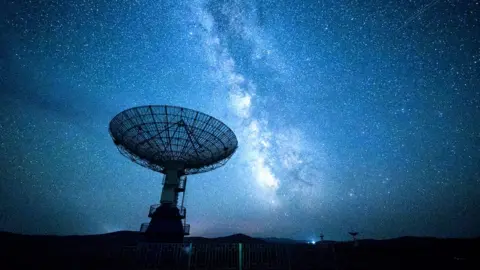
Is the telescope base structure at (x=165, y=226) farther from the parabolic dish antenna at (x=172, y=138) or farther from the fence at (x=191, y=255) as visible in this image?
the fence at (x=191, y=255)

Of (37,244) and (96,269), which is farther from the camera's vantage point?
(37,244)

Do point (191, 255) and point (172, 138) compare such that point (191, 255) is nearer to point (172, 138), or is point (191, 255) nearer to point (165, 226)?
point (165, 226)

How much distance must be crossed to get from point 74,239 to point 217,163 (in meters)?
51.4

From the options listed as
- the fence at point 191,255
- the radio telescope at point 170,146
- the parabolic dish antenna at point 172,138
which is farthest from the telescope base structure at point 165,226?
the fence at point 191,255

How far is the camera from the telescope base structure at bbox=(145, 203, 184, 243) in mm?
18688

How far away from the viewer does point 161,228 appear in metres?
19.0

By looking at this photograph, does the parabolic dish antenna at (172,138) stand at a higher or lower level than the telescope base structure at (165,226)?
higher

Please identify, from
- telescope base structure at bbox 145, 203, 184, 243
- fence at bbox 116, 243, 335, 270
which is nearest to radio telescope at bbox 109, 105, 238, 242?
telescope base structure at bbox 145, 203, 184, 243

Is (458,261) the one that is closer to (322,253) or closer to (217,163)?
(322,253)

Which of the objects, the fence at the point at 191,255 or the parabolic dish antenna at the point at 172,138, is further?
the parabolic dish antenna at the point at 172,138

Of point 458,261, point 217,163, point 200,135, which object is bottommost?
point 458,261

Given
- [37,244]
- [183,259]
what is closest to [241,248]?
[183,259]

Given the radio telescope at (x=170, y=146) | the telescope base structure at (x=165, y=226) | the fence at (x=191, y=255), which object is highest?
the radio telescope at (x=170, y=146)

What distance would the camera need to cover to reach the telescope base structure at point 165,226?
736 inches
